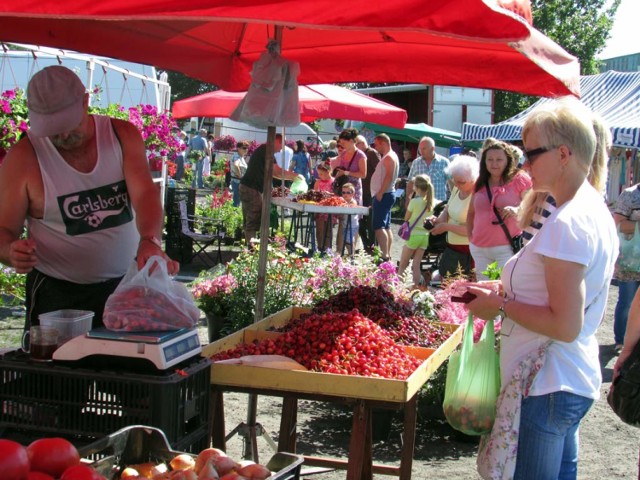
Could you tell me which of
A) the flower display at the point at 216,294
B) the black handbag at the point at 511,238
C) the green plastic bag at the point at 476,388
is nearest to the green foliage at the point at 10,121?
the flower display at the point at 216,294

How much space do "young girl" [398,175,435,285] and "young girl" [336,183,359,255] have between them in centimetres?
204

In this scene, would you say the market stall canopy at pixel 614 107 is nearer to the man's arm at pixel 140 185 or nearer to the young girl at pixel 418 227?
the young girl at pixel 418 227

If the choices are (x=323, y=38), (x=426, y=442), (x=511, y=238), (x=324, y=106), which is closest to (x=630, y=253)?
(x=511, y=238)

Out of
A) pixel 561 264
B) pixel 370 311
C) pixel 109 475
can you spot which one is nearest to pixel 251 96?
pixel 370 311

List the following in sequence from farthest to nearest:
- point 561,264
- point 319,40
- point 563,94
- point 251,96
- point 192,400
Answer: point 319,40, point 251,96, point 563,94, point 561,264, point 192,400

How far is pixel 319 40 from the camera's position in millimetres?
4504

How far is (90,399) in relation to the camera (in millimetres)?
2199

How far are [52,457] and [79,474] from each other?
11cm

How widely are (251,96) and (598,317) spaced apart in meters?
2.18

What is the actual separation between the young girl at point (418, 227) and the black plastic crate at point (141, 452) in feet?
26.2

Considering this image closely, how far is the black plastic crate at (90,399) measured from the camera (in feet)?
6.98

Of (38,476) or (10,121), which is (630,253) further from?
(38,476)

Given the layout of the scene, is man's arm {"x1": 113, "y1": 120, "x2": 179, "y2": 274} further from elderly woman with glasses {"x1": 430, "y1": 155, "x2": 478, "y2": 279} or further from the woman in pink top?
elderly woman with glasses {"x1": 430, "y1": 155, "x2": 478, "y2": 279}

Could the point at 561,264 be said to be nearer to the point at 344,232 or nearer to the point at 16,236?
the point at 16,236
